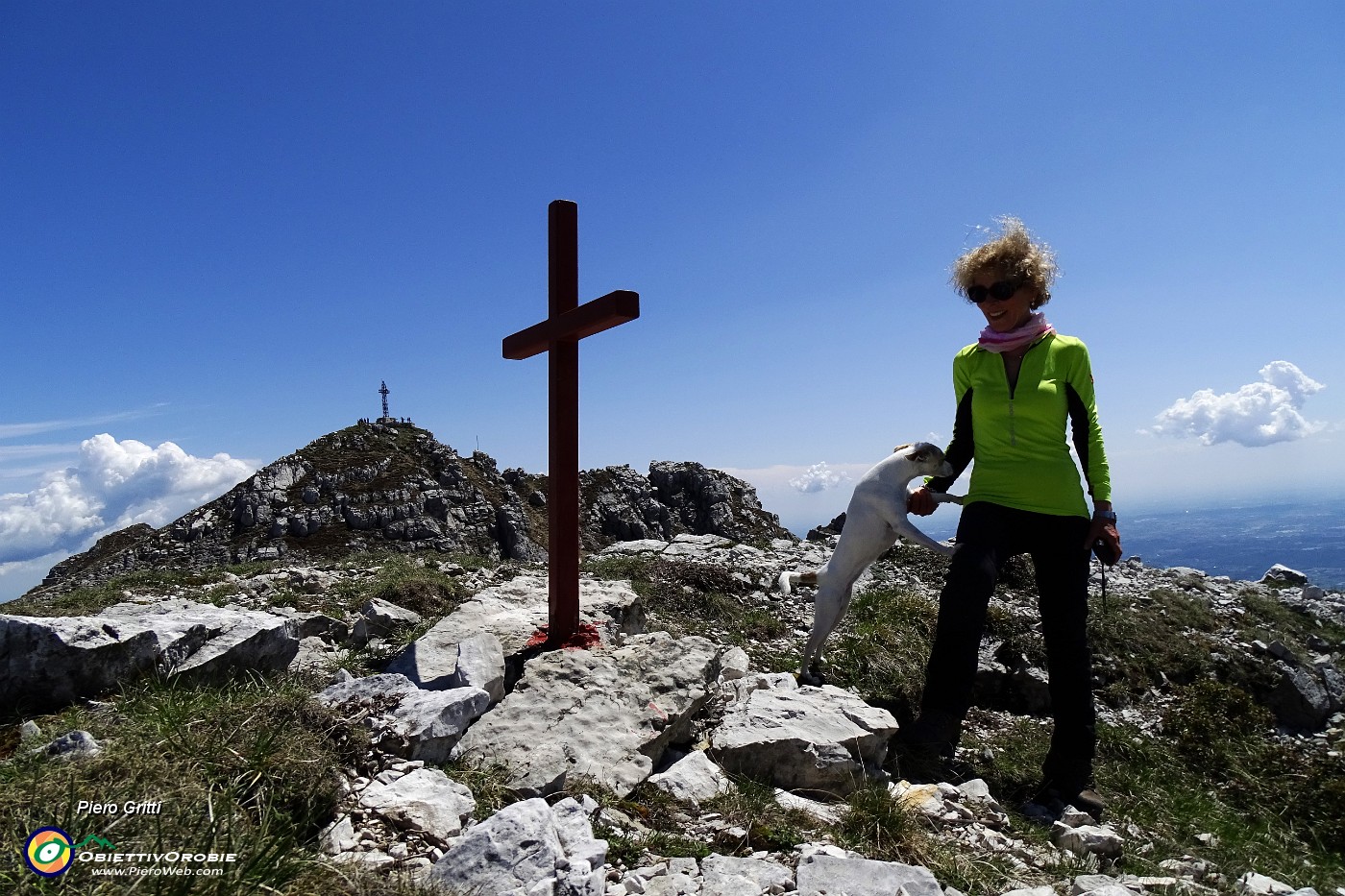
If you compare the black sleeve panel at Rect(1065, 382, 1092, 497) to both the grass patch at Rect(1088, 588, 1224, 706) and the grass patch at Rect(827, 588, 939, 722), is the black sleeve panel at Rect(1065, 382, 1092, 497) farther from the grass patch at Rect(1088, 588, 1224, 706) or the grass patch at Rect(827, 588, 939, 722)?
the grass patch at Rect(1088, 588, 1224, 706)

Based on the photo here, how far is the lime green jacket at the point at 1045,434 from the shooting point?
490cm

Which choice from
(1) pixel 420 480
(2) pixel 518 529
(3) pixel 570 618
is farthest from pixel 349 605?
(1) pixel 420 480

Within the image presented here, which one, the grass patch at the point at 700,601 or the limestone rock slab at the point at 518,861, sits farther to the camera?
the grass patch at the point at 700,601

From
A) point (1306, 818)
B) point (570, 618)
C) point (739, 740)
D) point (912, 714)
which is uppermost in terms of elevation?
point (570, 618)

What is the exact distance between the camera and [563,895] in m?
2.52

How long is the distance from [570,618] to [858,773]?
2.52 meters

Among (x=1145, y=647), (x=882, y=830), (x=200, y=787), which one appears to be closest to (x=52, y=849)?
(x=200, y=787)

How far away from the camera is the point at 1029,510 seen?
193 inches

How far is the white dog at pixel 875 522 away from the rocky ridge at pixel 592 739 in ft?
2.51

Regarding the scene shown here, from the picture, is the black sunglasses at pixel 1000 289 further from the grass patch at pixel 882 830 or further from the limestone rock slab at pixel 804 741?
the grass patch at pixel 882 830

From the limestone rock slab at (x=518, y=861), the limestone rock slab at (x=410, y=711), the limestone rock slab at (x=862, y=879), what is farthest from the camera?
the limestone rock slab at (x=410, y=711)

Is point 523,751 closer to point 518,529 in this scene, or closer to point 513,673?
point 513,673

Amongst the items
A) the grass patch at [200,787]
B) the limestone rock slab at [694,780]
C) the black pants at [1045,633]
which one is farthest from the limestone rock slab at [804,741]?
the grass patch at [200,787]

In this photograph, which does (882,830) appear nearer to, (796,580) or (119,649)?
(796,580)
